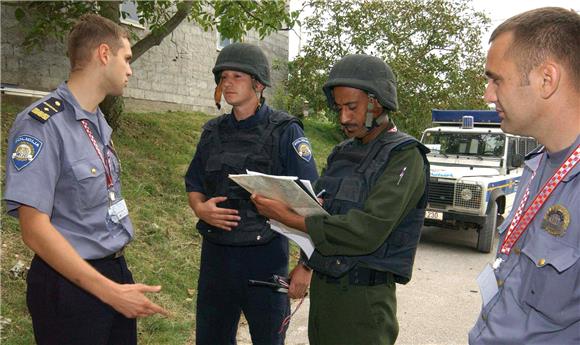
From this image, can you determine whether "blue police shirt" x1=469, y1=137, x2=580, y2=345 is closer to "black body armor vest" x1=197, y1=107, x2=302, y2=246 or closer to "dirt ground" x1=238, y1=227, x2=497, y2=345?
"black body armor vest" x1=197, y1=107, x2=302, y2=246

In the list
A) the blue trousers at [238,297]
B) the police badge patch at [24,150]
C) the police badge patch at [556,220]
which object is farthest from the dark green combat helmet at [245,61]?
the police badge patch at [556,220]

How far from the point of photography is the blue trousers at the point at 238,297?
2402mm

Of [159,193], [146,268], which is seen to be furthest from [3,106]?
[146,268]

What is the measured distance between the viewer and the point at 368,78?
→ 6.55 ft

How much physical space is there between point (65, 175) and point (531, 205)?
66.5 inches

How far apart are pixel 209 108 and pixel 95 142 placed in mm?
10407

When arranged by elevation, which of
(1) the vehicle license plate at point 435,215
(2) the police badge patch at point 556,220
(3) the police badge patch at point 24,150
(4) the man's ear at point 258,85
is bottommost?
(1) the vehicle license plate at point 435,215

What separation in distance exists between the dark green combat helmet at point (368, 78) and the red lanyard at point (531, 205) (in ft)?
2.35

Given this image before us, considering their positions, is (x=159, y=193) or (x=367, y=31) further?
(x=367, y=31)

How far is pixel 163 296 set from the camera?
13.6 ft

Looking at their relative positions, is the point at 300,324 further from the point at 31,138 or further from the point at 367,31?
the point at 367,31

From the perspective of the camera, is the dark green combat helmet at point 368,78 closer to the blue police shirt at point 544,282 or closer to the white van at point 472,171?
the blue police shirt at point 544,282

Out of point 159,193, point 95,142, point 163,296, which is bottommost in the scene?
point 163,296

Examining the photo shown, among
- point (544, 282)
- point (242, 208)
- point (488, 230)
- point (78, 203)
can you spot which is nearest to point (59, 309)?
point (78, 203)
